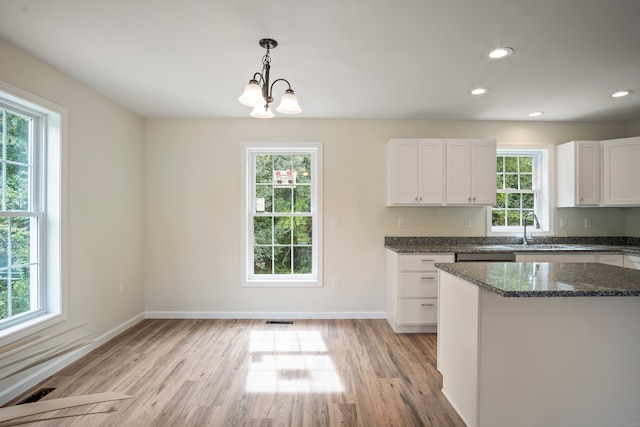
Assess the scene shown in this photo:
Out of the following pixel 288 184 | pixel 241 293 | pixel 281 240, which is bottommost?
pixel 241 293

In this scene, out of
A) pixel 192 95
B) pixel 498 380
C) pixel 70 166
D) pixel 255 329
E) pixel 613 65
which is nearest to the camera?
pixel 498 380

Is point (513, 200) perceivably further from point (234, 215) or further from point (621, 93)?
point (234, 215)

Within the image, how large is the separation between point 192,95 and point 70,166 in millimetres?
1231

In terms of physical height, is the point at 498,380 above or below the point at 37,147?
below

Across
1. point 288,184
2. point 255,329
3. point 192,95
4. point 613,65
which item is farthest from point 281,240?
point 613,65

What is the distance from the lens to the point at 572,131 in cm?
403

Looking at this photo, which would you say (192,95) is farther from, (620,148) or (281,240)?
(620,148)

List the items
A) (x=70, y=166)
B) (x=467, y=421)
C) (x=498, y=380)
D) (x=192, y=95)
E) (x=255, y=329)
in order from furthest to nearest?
(x=255, y=329) < (x=192, y=95) < (x=70, y=166) < (x=467, y=421) < (x=498, y=380)

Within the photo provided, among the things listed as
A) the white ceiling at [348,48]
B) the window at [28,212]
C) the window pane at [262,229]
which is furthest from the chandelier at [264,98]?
the window pane at [262,229]

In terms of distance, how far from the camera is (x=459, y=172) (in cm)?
369

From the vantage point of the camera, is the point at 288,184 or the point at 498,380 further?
the point at 288,184

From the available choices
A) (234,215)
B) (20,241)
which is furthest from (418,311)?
(20,241)

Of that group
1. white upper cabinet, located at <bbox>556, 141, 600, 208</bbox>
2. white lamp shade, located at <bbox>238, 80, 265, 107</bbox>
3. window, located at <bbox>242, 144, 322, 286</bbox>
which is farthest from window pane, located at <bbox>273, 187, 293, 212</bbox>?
white upper cabinet, located at <bbox>556, 141, 600, 208</bbox>

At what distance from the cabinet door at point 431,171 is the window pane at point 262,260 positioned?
6.41ft
